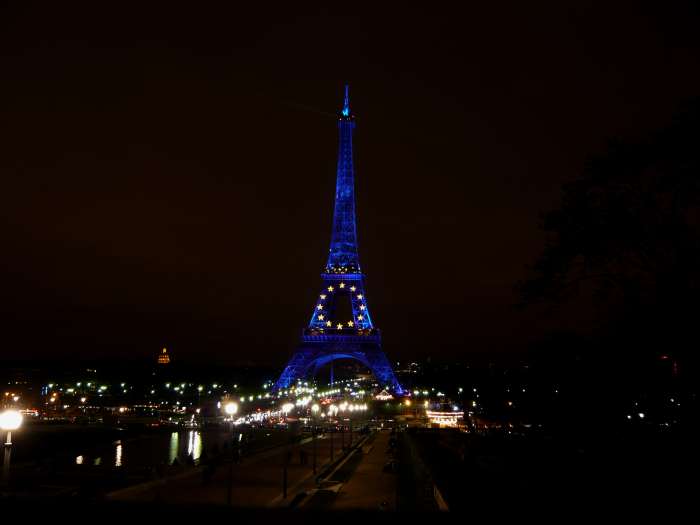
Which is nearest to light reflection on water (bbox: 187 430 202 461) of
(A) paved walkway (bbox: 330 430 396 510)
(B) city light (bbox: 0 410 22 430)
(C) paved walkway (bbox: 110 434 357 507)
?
(C) paved walkway (bbox: 110 434 357 507)

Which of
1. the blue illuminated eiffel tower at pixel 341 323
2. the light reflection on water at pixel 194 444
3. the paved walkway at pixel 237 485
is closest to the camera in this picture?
the paved walkway at pixel 237 485

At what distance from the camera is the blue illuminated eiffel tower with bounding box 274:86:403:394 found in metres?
110

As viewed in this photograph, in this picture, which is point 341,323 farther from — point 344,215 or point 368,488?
point 368,488

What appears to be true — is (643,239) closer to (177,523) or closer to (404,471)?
(177,523)

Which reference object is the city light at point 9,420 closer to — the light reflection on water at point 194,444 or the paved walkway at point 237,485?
the paved walkway at point 237,485

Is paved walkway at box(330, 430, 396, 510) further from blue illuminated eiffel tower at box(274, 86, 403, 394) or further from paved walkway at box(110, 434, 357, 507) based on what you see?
blue illuminated eiffel tower at box(274, 86, 403, 394)

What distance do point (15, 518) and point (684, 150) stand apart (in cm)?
987

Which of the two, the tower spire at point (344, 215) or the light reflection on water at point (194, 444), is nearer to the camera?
the light reflection on water at point (194, 444)

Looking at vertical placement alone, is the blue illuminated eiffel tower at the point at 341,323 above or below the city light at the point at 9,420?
above

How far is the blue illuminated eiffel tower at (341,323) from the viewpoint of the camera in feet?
362

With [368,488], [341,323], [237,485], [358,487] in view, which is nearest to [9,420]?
[368,488]

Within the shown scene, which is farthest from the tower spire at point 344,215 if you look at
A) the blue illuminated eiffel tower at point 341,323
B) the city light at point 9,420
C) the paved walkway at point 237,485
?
the city light at point 9,420

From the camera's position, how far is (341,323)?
114m

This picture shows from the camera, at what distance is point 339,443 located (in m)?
61.7
